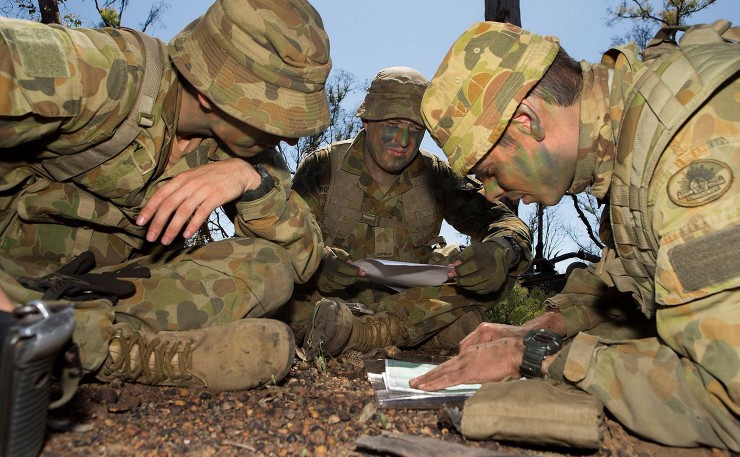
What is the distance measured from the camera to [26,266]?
2777 mm

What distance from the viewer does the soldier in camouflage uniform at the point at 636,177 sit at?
5.86 feet

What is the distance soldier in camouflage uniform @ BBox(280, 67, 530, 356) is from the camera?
4.12 m

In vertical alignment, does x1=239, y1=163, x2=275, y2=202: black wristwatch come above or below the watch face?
above

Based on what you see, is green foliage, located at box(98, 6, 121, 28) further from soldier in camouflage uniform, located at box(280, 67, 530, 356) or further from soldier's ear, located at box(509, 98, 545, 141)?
soldier's ear, located at box(509, 98, 545, 141)

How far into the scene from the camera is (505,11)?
771cm

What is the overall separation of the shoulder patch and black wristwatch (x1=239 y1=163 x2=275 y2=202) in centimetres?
184

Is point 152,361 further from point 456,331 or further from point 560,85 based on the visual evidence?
point 456,331

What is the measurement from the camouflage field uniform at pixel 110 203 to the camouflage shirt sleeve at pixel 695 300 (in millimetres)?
1738

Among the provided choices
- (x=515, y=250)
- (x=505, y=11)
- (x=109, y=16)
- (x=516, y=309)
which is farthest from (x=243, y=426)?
(x=109, y=16)

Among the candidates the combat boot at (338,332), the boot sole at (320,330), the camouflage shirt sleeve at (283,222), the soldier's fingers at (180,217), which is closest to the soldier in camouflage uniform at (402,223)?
the combat boot at (338,332)

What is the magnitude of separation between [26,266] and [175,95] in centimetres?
105

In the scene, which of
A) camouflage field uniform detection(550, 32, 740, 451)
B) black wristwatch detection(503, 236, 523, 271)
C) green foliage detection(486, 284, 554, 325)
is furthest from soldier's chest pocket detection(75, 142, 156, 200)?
green foliage detection(486, 284, 554, 325)

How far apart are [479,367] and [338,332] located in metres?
1.03

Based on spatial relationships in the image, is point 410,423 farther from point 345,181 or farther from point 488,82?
point 345,181
